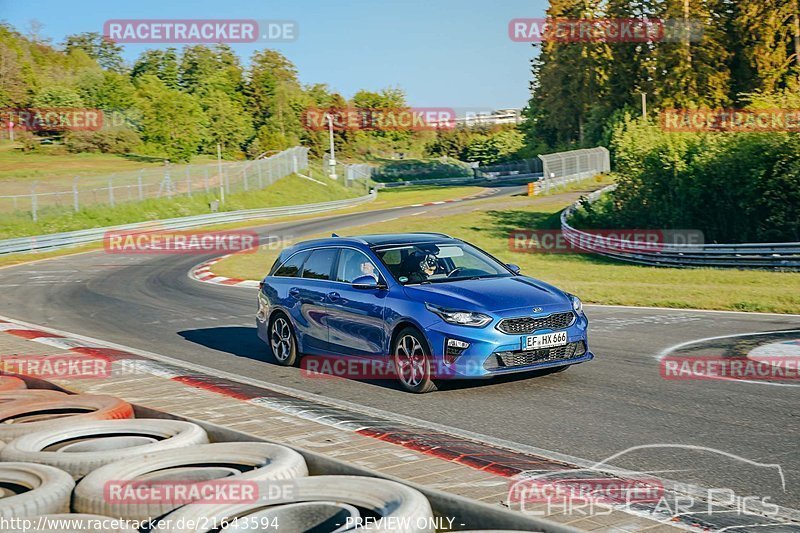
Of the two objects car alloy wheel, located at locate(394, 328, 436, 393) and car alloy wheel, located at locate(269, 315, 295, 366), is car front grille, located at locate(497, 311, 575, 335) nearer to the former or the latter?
car alloy wheel, located at locate(394, 328, 436, 393)

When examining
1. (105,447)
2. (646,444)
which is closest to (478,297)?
(646,444)

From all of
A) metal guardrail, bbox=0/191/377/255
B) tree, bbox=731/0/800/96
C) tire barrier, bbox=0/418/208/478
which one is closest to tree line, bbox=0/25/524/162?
metal guardrail, bbox=0/191/377/255

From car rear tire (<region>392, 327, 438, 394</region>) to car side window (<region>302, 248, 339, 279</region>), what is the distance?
5.77 ft

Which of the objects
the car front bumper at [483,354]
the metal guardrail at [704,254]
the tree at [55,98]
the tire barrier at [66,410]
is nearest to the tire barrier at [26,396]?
the tire barrier at [66,410]

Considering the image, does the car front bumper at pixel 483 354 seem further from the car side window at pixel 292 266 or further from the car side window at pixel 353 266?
the car side window at pixel 292 266

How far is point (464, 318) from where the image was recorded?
366 inches

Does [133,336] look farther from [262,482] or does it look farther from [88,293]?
[262,482]

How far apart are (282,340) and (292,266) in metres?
0.98

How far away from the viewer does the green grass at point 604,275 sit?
17406 mm

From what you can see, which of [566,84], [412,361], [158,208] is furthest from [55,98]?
[412,361]

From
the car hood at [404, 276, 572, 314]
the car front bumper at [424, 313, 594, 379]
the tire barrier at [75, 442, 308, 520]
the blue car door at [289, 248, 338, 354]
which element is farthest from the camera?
the blue car door at [289, 248, 338, 354]

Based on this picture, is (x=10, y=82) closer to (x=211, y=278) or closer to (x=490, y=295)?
(x=211, y=278)

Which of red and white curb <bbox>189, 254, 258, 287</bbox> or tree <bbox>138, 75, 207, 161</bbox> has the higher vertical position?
tree <bbox>138, 75, 207, 161</bbox>

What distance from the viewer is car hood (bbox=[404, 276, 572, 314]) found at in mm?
9414
